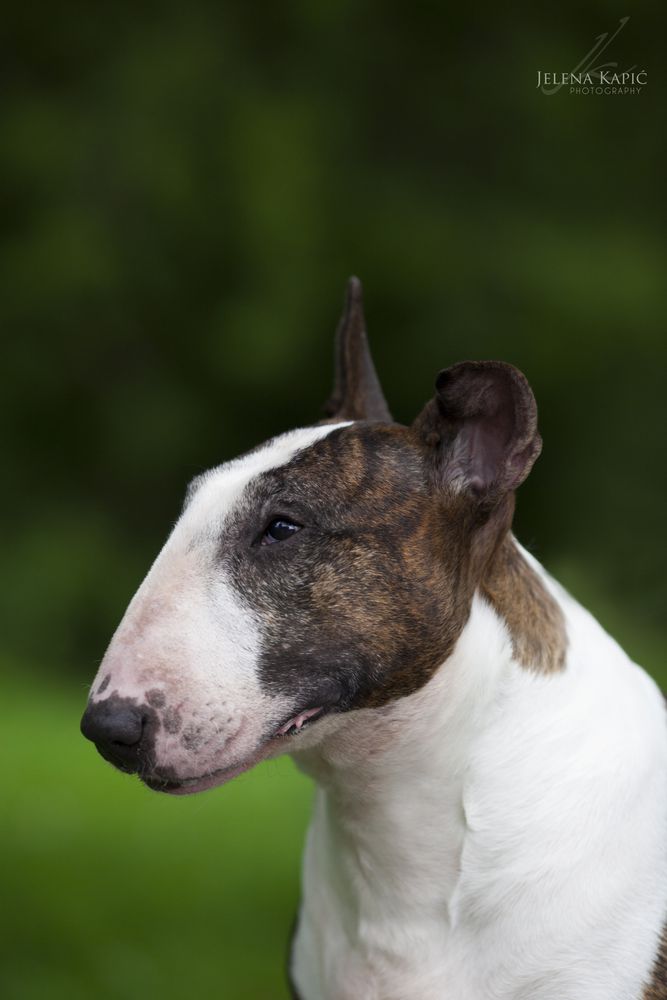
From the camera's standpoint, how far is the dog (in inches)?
92.0

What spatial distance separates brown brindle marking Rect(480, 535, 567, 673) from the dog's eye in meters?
0.34

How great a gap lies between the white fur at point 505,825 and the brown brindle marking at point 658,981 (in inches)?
0.6

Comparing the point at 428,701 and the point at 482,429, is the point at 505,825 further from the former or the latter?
the point at 482,429

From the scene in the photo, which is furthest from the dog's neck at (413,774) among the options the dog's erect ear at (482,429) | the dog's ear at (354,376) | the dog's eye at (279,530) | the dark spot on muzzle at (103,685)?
the dog's ear at (354,376)

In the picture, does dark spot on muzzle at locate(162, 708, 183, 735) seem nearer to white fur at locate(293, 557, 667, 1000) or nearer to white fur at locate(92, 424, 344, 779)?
white fur at locate(92, 424, 344, 779)

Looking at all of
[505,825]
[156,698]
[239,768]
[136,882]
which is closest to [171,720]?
[156,698]

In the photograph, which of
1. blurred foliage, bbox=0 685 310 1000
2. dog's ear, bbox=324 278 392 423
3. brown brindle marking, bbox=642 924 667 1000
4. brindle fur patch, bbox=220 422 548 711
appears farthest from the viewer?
blurred foliage, bbox=0 685 310 1000

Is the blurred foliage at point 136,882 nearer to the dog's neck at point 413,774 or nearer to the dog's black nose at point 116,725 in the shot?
the dog's neck at point 413,774

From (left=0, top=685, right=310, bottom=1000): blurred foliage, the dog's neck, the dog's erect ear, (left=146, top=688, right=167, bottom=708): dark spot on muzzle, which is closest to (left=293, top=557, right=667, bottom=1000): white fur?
the dog's neck

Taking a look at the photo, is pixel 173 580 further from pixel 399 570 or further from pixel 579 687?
pixel 579 687

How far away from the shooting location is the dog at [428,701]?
2.34 m

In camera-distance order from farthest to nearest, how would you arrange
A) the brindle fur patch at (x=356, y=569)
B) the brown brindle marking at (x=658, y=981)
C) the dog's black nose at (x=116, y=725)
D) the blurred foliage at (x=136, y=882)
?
the blurred foliage at (x=136, y=882)
the brown brindle marking at (x=658, y=981)
the brindle fur patch at (x=356, y=569)
the dog's black nose at (x=116, y=725)

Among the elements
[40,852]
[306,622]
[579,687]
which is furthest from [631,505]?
[306,622]

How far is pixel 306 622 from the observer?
7.78ft
